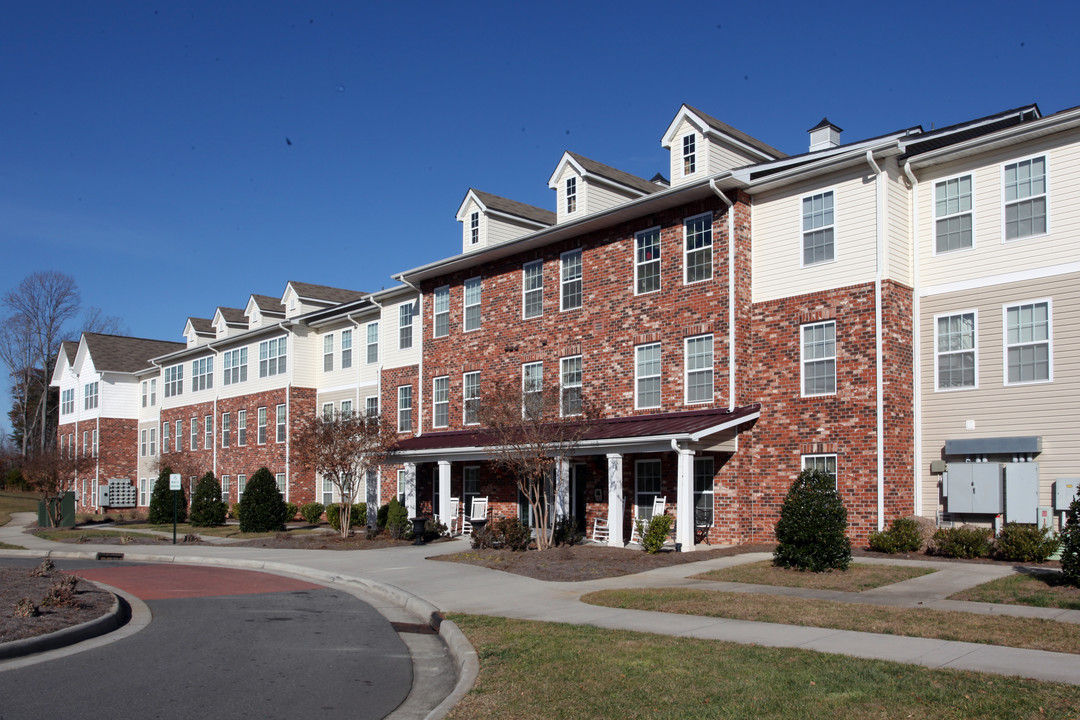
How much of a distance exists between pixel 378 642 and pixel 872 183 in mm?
15184

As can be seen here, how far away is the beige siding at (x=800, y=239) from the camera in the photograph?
2088 centimetres

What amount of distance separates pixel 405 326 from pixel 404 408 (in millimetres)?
3095

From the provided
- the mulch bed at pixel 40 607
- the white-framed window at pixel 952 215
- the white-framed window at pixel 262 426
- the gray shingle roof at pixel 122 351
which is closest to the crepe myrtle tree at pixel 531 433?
the white-framed window at pixel 952 215

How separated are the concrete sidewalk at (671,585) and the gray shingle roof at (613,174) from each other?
11789 mm

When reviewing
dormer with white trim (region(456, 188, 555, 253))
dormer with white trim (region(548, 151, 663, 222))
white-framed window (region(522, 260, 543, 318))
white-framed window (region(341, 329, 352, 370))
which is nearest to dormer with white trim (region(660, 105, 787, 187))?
dormer with white trim (region(548, 151, 663, 222))

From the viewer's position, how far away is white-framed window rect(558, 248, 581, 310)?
88.6ft

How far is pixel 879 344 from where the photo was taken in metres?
20.2

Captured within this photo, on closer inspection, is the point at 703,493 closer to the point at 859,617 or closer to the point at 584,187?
the point at 584,187

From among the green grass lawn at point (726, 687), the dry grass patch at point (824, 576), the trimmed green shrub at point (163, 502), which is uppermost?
the green grass lawn at point (726, 687)

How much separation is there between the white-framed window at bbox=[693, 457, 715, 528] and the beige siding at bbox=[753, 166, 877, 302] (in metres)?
4.41

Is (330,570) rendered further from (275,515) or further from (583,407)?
(275,515)

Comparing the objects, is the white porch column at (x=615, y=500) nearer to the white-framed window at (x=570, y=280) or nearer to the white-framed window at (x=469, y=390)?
the white-framed window at (x=570, y=280)

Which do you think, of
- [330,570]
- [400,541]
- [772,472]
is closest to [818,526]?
[772,472]

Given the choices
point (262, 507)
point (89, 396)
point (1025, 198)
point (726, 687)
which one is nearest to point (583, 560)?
point (726, 687)
